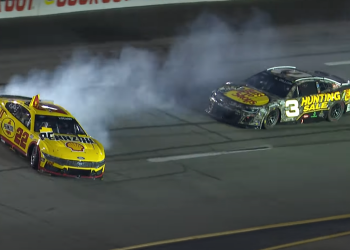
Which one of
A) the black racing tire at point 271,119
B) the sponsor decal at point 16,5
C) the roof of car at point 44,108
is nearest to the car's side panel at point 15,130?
the roof of car at point 44,108

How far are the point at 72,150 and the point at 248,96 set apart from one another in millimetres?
6306

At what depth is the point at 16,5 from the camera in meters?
25.5

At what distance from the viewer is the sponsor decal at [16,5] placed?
25.3 m

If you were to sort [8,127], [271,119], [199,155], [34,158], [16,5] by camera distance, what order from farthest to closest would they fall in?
[16,5]
[271,119]
[199,155]
[8,127]
[34,158]

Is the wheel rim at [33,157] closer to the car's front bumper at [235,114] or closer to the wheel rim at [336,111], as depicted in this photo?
the car's front bumper at [235,114]

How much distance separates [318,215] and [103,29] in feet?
46.0

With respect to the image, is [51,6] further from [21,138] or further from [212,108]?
[21,138]

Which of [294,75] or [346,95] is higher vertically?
[294,75]

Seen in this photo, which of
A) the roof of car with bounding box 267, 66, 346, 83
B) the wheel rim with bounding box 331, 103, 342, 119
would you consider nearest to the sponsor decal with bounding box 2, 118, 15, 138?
the roof of car with bounding box 267, 66, 346, 83

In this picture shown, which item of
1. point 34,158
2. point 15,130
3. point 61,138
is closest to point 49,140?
point 61,138

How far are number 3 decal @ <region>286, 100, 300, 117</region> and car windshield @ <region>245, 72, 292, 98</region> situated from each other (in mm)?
236

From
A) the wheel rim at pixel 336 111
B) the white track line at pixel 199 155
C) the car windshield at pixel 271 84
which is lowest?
the white track line at pixel 199 155

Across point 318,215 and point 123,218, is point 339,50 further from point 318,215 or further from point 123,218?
point 123,218

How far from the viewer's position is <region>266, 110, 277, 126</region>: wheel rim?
19328mm
